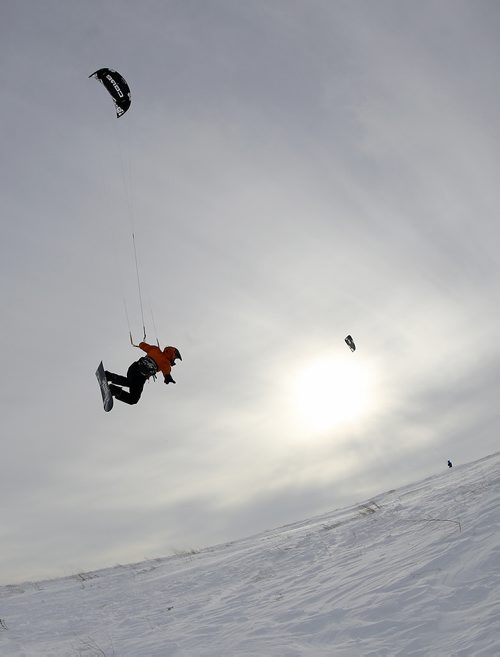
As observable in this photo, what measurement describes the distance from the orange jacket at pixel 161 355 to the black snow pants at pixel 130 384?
478 millimetres

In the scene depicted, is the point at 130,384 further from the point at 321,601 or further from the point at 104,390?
the point at 321,601

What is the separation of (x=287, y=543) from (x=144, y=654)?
5802 millimetres

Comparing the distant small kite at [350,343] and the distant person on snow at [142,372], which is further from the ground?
the distant small kite at [350,343]

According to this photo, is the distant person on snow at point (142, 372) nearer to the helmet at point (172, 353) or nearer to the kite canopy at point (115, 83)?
the helmet at point (172, 353)

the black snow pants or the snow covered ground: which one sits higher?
the black snow pants

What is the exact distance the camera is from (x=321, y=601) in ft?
20.8

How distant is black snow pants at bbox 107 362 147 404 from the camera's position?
12289 mm

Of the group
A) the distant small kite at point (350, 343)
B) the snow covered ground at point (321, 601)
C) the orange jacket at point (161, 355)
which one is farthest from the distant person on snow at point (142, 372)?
the distant small kite at point (350, 343)

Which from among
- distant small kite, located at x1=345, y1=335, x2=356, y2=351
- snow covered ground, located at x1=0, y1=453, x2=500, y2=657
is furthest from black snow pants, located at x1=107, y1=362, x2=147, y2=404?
distant small kite, located at x1=345, y1=335, x2=356, y2=351

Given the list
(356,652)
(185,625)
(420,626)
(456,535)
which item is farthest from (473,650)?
(185,625)

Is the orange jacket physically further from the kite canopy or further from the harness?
the kite canopy

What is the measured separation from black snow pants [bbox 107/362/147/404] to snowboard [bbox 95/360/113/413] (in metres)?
0.13

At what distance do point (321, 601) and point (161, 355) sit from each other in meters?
7.15

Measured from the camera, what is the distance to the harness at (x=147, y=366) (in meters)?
12.0
